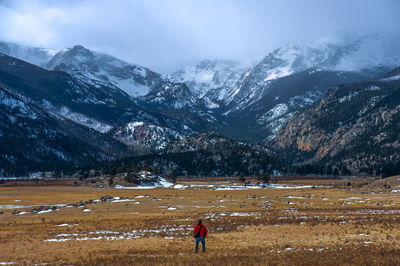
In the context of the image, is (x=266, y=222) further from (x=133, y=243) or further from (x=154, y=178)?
(x=154, y=178)

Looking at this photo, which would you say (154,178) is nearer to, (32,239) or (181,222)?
(181,222)

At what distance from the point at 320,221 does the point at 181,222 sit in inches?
782

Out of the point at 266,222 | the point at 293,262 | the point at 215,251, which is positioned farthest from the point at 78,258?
the point at 266,222

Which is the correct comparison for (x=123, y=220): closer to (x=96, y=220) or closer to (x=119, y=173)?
(x=96, y=220)

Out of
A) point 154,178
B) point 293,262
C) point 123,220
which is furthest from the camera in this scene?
point 154,178

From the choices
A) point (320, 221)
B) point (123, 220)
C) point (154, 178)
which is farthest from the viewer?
point (154, 178)

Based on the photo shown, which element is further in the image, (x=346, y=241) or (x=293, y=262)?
(x=346, y=241)

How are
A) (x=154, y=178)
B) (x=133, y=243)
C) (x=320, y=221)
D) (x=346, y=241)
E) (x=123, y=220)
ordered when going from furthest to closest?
1. (x=154, y=178)
2. (x=123, y=220)
3. (x=320, y=221)
4. (x=133, y=243)
5. (x=346, y=241)

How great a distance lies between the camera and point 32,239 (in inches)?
1620

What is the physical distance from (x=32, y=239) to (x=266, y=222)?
2995cm

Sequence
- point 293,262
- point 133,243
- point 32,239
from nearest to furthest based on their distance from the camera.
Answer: point 293,262
point 133,243
point 32,239

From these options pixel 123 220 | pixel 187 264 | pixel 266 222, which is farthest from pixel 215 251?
pixel 123 220

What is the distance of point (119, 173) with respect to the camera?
186375 mm

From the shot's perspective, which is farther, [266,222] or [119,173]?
[119,173]
